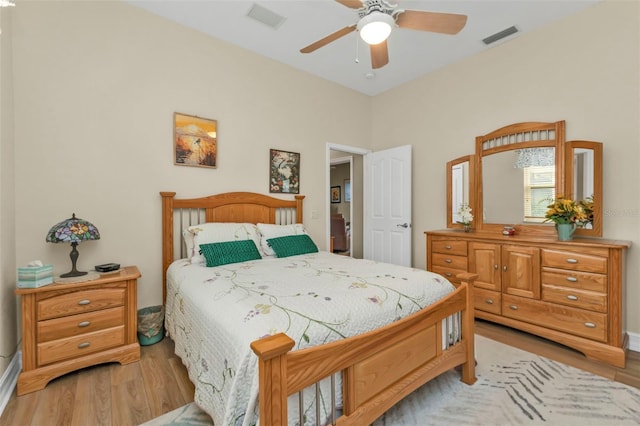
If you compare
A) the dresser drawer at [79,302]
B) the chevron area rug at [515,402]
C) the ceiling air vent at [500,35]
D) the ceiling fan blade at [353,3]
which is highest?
the ceiling air vent at [500,35]

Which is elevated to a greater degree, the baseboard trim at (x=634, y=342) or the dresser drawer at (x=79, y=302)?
the dresser drawer at (x=79, y=302)

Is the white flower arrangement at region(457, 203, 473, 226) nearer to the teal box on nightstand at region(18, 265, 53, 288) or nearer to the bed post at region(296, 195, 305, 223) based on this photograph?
the bed post at region(296, 195, 305, 223)

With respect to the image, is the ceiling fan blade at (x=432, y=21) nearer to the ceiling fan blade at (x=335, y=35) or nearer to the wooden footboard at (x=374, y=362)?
the ceiling fan blade at (x=335, y=35)

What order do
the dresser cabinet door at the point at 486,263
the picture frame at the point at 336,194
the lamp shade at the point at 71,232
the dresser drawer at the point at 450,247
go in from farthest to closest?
the picture frame at the point at 336,194, the dresser drawer at the point at 450,247, the dresser cabinet door at the point at 486,263, the lamp shade at the point at 71,232

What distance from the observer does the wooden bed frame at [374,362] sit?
3.32ft

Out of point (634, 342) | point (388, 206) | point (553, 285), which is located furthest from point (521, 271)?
point (388, 206)

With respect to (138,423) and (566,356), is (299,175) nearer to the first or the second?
(138,423)

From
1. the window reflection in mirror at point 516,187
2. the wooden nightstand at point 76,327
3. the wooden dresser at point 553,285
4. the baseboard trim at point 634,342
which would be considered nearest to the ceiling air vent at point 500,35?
the window reflection in mirror at point 516,187

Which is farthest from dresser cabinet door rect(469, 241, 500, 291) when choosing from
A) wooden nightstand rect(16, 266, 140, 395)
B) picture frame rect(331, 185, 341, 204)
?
picture frame rect(331, 185, 341, 204)

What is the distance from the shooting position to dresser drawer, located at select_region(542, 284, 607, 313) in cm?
229

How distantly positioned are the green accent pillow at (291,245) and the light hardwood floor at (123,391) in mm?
1235

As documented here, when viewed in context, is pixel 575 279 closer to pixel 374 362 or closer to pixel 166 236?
pixel 374 362

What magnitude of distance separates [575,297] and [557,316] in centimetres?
22

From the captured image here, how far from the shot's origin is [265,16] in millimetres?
2789
